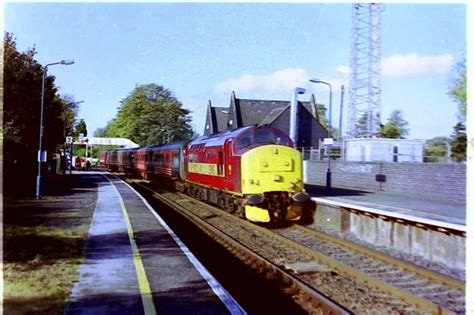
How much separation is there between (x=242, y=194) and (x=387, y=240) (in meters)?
4.55

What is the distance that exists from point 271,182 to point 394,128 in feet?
54.3

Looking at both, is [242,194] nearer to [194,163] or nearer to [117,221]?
[117,221]

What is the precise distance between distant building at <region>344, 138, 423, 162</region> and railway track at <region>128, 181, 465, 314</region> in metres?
11.1

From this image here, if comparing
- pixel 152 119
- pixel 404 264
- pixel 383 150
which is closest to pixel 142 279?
pixel 404 264

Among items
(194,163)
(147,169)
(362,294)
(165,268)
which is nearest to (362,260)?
(362,294)

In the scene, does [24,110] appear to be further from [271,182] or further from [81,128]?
[81,128]

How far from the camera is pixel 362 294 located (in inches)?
335

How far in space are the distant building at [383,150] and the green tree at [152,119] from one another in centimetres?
1225

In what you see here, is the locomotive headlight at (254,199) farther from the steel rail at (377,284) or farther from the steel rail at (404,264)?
the steel rail at (377,284)

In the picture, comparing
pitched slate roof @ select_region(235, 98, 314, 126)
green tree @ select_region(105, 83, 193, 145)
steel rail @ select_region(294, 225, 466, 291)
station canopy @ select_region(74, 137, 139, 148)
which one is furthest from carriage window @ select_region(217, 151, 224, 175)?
station canopy @ select_region(74, 137, 139, 148)

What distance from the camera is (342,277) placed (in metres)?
9.72

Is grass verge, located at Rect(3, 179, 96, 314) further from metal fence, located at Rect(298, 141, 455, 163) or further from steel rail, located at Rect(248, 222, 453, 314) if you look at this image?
metal fence, located at Rect(298, 141, 455, 163)

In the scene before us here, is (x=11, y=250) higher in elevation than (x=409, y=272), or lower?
higher

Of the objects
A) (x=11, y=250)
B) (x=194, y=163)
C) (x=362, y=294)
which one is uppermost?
(x=194, y=163)
